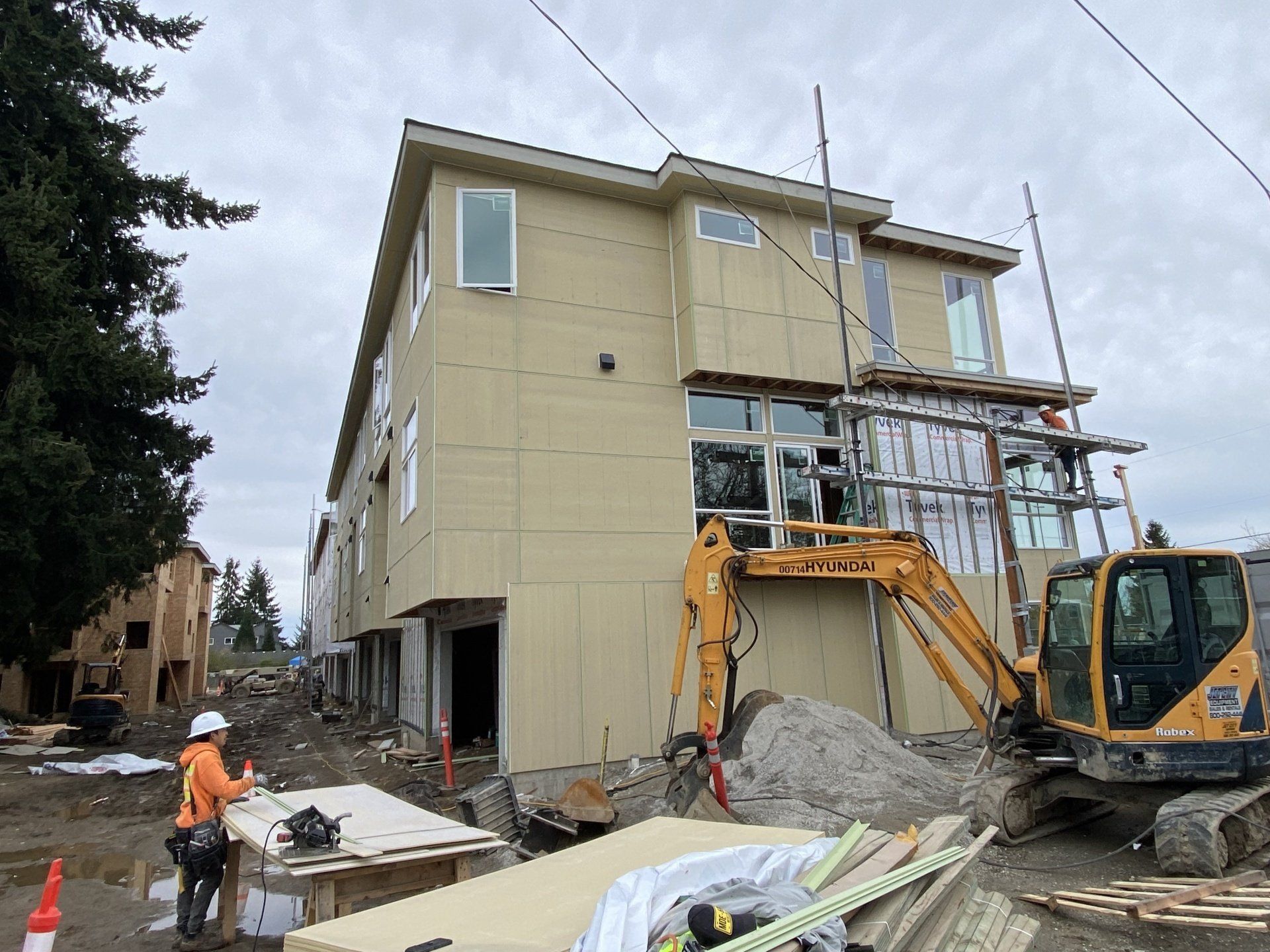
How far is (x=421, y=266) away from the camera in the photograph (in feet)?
45.8

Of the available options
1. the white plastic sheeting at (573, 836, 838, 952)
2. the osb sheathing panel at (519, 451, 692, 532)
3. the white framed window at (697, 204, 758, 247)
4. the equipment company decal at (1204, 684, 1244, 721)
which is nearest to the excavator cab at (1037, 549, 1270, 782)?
the equipment company decal at (1204, 684, 1244, 721)

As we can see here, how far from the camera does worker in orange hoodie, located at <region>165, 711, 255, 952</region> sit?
5.83m

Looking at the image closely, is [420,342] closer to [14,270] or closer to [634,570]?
[634,570]

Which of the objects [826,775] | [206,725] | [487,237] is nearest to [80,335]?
[487,237]

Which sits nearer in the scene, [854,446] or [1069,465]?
[854,446]

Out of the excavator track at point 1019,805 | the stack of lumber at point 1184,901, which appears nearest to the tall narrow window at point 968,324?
the excavator track at point 1019,805

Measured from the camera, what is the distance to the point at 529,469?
Answer: 40.5 feet

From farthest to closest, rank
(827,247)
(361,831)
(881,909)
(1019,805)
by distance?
1. (827,247)
2. (1019,805)
3. (361,831)
4. (881,909)

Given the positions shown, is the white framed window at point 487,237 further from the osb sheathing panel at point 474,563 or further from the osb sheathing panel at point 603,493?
the osb sheathing panel at point 474,563

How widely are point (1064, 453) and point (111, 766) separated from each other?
19.9m

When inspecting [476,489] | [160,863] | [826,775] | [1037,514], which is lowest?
[160,863]

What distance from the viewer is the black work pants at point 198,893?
19.3 feet

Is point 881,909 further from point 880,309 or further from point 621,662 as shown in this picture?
point 880,309

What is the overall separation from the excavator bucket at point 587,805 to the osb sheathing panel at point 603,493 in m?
4.34
